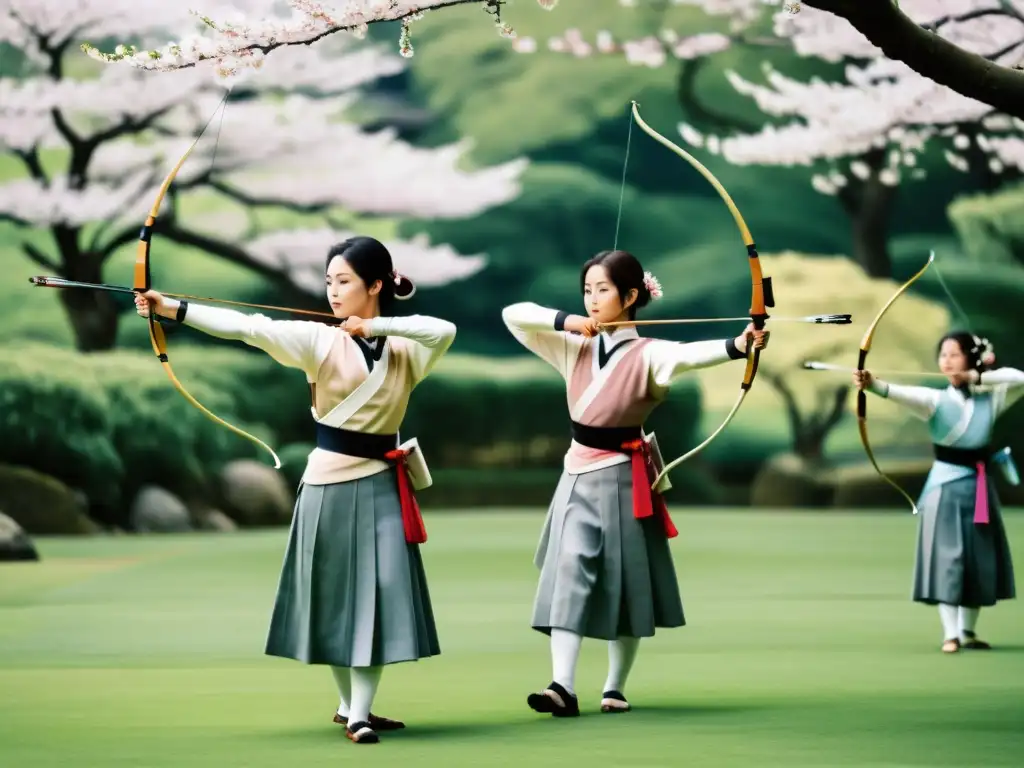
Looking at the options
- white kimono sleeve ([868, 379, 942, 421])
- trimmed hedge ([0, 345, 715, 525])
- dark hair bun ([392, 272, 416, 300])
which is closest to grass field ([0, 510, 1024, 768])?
white kimono sleeve ([868, 379, 942, 421])

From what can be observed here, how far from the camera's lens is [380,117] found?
13.3m

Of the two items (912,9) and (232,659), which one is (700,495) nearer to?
(912,9)

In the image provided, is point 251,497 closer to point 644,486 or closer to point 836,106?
point 836,106

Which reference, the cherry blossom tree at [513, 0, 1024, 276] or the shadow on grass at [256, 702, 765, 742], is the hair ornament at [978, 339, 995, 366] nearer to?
the shadow on grass at [256, 702, 765, 742]

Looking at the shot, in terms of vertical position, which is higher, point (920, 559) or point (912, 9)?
point (912, 9)

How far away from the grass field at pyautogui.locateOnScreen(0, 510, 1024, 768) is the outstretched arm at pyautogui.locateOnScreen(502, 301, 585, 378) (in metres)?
0.95

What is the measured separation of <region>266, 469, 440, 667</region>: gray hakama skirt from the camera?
12.4ft

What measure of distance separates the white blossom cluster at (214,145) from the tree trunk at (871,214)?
9.64ft

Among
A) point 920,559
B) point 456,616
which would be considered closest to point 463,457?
point 456,616

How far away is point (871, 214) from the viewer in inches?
526

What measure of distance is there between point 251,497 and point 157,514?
706 mm

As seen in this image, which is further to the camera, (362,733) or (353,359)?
(353,359)

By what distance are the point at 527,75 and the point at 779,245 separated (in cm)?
265

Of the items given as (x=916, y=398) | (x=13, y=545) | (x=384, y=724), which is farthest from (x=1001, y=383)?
(x=13, y=545)
